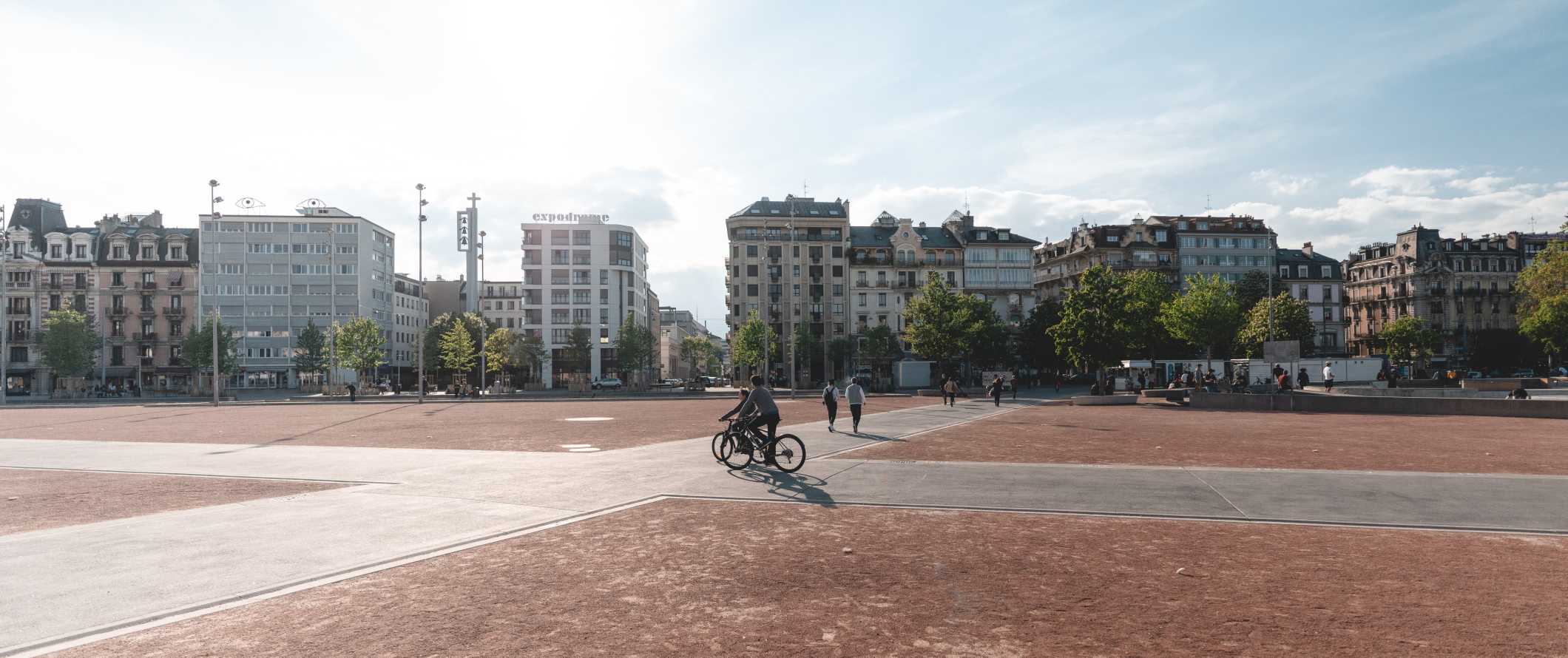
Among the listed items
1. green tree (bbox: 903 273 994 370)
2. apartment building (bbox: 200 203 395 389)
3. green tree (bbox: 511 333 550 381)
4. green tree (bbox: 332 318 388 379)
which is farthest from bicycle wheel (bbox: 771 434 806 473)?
apartment building (bbox: 200 203 395 389)

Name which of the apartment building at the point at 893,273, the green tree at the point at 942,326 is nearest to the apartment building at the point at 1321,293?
the apartment building at the point at 893,273

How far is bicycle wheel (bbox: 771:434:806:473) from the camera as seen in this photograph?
1481 centimetres

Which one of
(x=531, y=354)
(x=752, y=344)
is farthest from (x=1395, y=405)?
(x=531, y=354)

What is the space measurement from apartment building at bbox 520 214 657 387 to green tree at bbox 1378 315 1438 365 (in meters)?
93.1

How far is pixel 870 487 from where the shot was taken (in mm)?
12734

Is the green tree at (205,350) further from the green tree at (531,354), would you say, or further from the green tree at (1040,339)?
the green tree at (1040,339)

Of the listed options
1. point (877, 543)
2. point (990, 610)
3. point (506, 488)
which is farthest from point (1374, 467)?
point (506, 488)

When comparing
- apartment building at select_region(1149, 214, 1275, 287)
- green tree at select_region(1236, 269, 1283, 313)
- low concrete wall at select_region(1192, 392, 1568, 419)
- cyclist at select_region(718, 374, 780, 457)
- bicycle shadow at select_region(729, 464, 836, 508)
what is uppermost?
apartment building at select_region(1149, 214, 1275, 287)

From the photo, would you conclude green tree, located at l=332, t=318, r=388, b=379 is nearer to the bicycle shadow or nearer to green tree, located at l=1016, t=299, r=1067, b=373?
green tree, located at l=1016, t=299, r=1067, b=373

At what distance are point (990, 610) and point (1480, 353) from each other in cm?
12237

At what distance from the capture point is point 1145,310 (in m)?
62.4

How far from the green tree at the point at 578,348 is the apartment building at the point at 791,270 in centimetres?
1650

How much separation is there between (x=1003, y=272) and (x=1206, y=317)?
91.8 ft

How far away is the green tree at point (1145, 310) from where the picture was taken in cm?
5647
